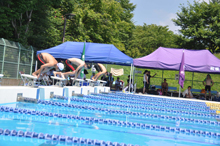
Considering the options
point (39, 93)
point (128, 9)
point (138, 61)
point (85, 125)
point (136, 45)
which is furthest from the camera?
point (128, 9)

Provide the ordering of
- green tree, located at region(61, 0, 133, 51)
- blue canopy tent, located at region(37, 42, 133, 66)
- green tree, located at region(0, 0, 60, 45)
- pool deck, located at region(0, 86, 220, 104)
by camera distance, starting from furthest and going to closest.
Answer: green tree, located at region(61, 0, 133, 51) < blue canopy tent, located at region(37, 42, 133, 66) < green tree, located at region(0, 0, 60, 45) < pool deck, located at region(0, 86, 220, 104)

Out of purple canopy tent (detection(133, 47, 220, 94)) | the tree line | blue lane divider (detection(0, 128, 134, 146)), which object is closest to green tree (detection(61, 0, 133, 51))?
the tree line

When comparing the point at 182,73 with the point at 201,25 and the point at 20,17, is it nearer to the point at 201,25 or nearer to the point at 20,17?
the point at 20,17

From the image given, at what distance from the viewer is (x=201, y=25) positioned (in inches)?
1026

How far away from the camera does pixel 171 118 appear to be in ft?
20.6

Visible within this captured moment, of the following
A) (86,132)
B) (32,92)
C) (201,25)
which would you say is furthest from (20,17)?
(201,25)

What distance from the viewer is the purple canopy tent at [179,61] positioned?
13.4 metres

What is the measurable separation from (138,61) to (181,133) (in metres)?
9.69

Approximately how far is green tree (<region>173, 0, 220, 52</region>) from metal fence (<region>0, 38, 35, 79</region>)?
59.6 ft

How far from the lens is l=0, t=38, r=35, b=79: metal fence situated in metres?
12.8

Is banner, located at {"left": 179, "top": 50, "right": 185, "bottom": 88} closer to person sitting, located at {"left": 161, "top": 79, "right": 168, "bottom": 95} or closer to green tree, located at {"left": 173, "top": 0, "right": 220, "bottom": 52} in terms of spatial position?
person sitting, located at {"left": 161, "top": 79, "right": 168, "bottom": 95}

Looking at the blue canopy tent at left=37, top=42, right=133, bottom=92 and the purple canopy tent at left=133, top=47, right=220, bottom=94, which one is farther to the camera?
the blue canopy tent at left=37, top=42, right=133, bottom=92

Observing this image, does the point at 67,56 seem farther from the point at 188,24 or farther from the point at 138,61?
the point at 188,24

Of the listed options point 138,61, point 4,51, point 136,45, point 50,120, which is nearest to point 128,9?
point 136,45
